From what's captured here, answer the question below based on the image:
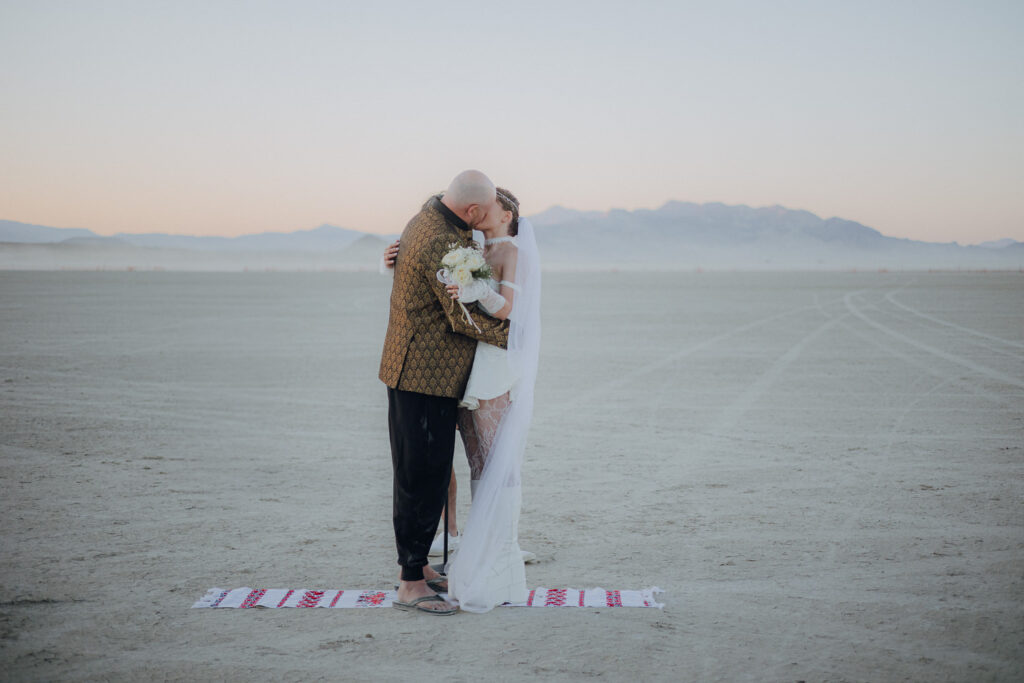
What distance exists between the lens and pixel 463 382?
4414mm

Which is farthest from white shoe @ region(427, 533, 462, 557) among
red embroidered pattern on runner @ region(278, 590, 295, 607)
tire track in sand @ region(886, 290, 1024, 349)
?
tire track in sand @ region(886, 290, 1024, 349)

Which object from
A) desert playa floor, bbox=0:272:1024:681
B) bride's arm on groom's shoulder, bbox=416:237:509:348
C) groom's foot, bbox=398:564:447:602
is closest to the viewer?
desert playa floor, bbox=0:272:1024:681

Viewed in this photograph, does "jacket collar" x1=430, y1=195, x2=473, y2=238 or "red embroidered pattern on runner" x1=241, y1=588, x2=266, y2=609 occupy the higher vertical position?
"jacket collar" x1=430, y1=195, x2=473, y2=238

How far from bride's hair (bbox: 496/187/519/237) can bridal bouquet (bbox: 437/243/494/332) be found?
46cm

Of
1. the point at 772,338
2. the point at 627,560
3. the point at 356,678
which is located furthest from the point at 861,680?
the point at 772,338

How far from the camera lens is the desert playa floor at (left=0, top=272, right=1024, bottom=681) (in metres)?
3.85

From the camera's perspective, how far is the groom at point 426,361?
426 cm

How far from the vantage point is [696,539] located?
17.6ft

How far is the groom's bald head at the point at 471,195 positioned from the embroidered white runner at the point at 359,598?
1925 mm

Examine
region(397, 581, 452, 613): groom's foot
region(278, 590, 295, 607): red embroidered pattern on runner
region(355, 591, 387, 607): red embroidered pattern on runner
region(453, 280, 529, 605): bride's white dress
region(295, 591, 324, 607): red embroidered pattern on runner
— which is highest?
region(453, 280, 529, 605): bride's white dress

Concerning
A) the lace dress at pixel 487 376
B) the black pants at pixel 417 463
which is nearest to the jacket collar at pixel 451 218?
the lace dress at pixel 487 376

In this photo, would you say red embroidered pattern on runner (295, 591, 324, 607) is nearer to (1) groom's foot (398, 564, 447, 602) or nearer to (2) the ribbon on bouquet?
(1) groom's foot (398, 564, 447, 602)

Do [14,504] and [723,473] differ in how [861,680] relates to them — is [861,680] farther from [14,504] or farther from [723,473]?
[14,504]

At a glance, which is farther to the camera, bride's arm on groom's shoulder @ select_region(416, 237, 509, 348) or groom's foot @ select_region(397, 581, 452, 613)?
groom's foot @ select_region(397, 581, 452, 613)
